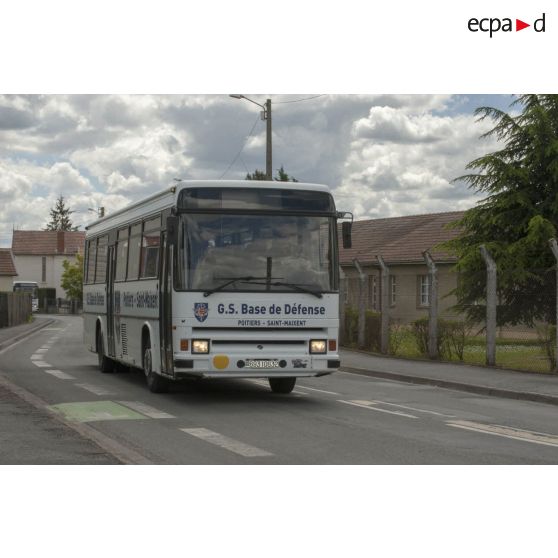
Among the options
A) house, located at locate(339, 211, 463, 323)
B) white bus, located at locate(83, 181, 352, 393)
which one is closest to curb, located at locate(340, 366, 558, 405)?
white bus, located at locate(83, 181, 352, 393)

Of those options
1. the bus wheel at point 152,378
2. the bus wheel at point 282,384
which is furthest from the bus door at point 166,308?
the bus wheel at point 282,384

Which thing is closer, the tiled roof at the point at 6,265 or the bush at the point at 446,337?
the bush at the point at 446,337

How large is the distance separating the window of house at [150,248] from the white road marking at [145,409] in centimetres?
201

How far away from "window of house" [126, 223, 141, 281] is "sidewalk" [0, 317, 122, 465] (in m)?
2.99

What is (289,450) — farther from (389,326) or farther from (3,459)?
(389,326)

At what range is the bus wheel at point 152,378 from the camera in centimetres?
1590

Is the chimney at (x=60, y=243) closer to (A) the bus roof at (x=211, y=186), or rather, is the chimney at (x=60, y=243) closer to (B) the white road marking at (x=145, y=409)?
(A) the bus roof at (x=211, y=186)

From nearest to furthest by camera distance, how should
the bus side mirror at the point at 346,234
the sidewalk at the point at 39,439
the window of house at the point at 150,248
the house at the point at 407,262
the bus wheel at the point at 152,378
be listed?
the sidewalk at the point at 39,439
the bus side mirror at the point at 346,234
the window of house at the point at 150,248
the bus wheel at the point at 152,378
the house at the point at 407,262

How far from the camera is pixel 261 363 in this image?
14.3 meters

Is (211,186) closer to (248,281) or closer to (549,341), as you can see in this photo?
(248,281)

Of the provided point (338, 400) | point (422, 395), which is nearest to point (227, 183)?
point (338, 400)

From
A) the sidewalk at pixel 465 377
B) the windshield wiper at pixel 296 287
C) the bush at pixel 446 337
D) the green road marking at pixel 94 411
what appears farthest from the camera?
the bush at pixel 446 337

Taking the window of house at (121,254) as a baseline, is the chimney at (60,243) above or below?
above

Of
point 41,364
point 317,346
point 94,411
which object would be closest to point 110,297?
point 41,364
